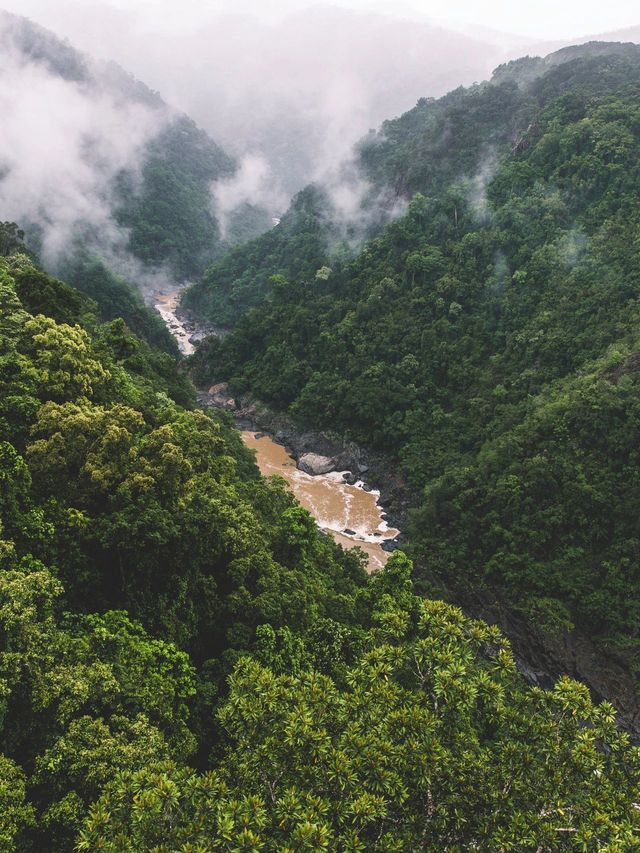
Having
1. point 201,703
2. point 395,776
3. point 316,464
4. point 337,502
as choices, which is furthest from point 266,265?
point 395,776

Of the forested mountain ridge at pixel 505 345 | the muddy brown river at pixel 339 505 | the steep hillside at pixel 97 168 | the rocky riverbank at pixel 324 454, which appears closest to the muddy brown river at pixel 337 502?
the muddy brown river at pixel 339 505

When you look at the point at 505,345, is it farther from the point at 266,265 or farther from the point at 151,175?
the point at 151,175

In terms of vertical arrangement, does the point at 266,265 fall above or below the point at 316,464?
above

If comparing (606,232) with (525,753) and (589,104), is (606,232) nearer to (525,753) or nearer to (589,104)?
(589,104)

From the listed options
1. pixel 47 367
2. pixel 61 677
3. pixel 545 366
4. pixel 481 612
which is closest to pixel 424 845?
pixel 61 677

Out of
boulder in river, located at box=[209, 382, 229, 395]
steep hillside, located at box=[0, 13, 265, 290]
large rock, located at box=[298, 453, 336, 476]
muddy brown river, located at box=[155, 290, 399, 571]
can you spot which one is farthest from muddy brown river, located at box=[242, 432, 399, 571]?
steep hillside, located at box=[0, 13, 265, 290]

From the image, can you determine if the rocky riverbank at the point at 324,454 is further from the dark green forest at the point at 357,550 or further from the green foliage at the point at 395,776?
the green foliage at the point at 395,776
